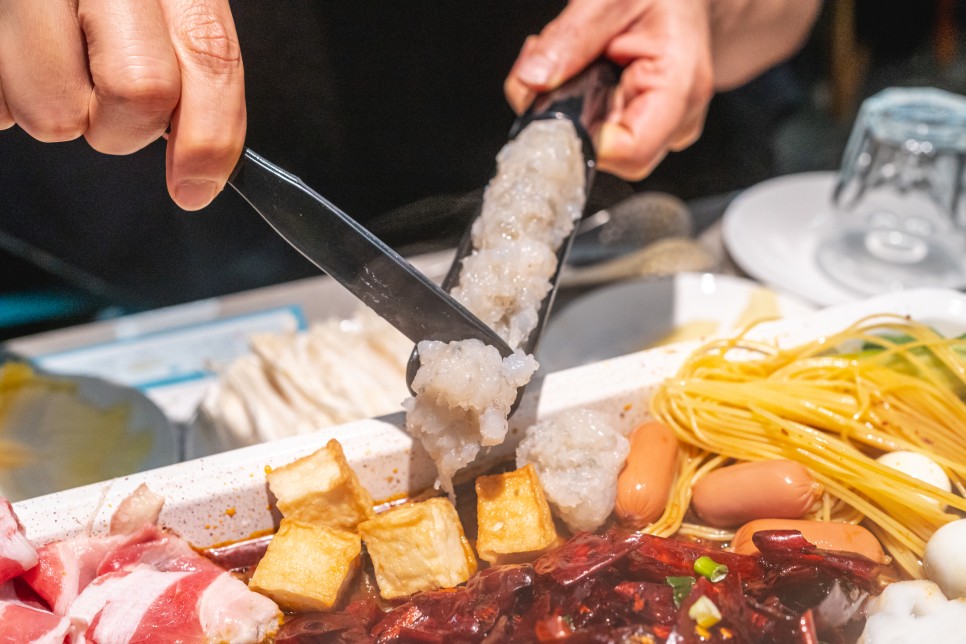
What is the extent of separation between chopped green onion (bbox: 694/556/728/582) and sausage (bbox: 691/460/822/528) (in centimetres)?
20

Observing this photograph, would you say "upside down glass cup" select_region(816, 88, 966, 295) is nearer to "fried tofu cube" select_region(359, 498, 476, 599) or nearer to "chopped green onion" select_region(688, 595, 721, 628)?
"chopped green onion" select_region(688, 595, 721, 628)

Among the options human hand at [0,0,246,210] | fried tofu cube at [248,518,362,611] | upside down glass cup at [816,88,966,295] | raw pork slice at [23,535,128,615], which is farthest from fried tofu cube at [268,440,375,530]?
upside down glass cup at [816,88,966,295]

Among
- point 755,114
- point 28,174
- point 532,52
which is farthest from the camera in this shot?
point 755,114

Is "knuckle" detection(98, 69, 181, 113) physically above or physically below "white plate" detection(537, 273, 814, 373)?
above

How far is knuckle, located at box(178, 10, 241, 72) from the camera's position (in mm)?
1219

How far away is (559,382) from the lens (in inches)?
68.2

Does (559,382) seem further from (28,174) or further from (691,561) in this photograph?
(28,174)

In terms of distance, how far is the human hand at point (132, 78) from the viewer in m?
1.15

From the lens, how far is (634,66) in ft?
7.52

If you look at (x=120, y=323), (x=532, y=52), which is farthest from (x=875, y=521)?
(x=120, y=323)

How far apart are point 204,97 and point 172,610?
36.8 inches

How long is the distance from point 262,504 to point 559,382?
0.73m

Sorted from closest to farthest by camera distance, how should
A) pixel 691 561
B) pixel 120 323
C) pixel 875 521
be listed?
1. pixel 691 561
2. pixel 875 521
3. pixel 120 323

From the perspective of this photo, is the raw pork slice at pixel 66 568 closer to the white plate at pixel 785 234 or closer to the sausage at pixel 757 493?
the sausage at pixel 757 493
